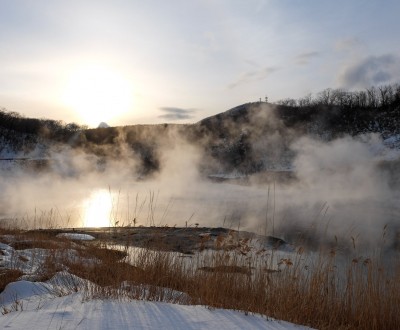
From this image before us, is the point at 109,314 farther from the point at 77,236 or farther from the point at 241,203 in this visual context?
the point at 241,203

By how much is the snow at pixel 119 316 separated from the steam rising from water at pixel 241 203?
10.5 feet

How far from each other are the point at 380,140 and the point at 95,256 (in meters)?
59.6

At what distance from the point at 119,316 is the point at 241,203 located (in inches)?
697

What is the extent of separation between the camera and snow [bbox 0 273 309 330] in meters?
3.29

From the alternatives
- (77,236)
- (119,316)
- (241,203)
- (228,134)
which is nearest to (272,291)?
(119,316)

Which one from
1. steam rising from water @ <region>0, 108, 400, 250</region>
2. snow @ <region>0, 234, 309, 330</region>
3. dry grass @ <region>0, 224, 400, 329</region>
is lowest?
steam rising from water @ <region>0, 108, 400, 250</region>

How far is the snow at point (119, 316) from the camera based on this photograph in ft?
10.8

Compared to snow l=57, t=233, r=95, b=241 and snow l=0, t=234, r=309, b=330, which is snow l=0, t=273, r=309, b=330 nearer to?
snow l=0, t=234, r=309, b=330

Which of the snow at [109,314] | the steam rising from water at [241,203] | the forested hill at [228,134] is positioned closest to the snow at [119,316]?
the snow at [109,314]

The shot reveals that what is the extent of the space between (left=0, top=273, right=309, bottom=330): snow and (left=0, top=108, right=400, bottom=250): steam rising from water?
321 centimetres

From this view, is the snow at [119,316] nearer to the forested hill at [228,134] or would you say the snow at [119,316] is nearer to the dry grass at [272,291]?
the dry grass at [272,291]

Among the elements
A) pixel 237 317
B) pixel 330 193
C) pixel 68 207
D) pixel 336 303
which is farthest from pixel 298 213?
pixel 237 317

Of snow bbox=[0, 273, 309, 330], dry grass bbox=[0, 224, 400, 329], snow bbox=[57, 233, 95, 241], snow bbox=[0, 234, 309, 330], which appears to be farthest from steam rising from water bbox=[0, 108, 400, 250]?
snow bbox=[0, 273, 309, 330]

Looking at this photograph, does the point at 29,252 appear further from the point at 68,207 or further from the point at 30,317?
the point at 68,207
